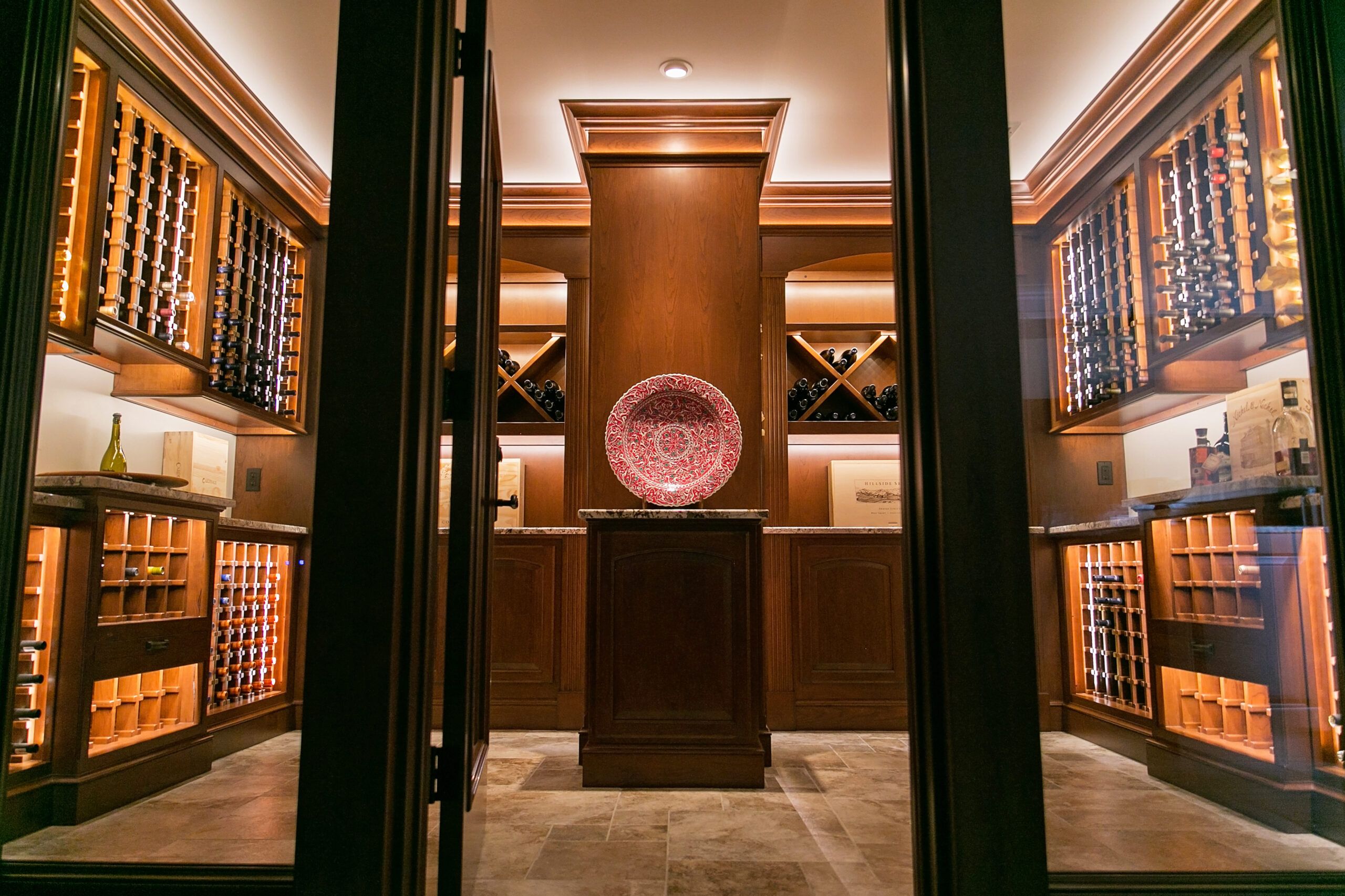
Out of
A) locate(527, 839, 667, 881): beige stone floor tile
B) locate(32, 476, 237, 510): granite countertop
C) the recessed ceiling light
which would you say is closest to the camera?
locate(527, 839, 667, 881): beige stone floor tile

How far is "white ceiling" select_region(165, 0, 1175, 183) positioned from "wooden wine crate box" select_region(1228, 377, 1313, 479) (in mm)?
1361

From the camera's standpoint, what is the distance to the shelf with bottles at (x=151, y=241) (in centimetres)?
323

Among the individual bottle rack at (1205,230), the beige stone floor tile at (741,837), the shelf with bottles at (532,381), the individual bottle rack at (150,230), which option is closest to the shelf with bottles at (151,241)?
the individual bottle rack at (150,230)

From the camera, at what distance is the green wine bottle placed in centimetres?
329

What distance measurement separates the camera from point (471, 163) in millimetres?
1608

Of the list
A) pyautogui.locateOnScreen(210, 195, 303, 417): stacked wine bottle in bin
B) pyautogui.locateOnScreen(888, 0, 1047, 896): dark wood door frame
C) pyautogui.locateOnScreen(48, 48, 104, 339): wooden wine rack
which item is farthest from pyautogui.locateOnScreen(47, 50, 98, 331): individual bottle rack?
pyautogui.locateOnScreen(888, 0, 1047, 896): dark wood door frame

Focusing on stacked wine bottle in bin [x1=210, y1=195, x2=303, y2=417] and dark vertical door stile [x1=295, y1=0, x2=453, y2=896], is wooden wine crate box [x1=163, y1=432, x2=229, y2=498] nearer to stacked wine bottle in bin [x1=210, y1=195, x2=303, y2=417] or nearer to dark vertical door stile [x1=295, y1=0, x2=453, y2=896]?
stacked wine bottle in bin [x1=210, y1=195, x2=303, y2=417]

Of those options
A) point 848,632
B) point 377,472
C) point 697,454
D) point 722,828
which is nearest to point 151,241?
point 697,454

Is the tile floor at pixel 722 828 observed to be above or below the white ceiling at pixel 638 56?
below

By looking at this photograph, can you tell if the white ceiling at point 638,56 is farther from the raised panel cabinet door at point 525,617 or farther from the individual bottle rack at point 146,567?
the raised panel cabinet door at point 525,617

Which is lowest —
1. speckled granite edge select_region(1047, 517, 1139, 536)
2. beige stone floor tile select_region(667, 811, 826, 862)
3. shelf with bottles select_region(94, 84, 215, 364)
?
beige stone floor tile select_region(667, 811, 826, 862)

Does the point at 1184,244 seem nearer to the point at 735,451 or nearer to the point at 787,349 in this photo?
the point at 735,451

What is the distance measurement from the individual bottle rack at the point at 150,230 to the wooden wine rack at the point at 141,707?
1337 mm

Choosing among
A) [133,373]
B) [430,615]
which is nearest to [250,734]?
[133,373]
